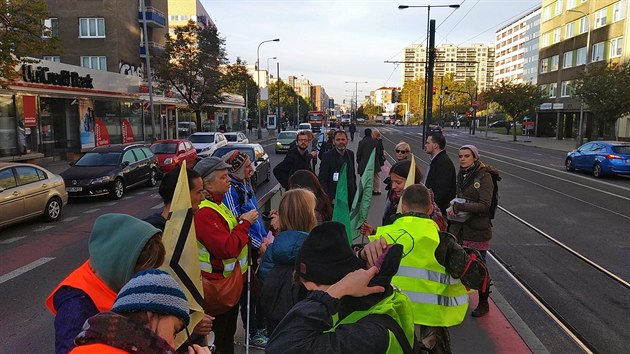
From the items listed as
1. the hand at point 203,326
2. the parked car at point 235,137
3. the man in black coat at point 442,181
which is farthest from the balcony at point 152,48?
the hand at point 203,326

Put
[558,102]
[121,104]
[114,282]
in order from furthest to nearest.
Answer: [558,102]
[121,104]
[114,282]

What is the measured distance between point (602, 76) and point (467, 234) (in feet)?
115

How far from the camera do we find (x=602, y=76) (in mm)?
33438

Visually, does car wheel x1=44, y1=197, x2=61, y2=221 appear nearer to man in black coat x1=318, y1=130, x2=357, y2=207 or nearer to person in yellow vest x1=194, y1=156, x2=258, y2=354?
man in black coat x1=318, y1=130, x2=357, y2=207

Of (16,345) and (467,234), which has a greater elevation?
(467,234)

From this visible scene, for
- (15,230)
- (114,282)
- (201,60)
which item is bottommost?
(15,230)

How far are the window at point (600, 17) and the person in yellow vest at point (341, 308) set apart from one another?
51.4m

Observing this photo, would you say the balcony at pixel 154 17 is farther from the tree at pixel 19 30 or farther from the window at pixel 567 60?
the window at pixel 567 60

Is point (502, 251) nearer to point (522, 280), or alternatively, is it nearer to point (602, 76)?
point (522, 280)

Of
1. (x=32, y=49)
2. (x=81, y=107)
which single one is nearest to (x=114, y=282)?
(x=32, y=49)

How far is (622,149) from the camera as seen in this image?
18.6 meters

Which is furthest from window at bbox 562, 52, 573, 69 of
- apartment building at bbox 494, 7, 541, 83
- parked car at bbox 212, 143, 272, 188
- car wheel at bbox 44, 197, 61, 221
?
apartment building at bbox 494, 7, 541, 83

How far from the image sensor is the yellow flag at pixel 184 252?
2.70 metres

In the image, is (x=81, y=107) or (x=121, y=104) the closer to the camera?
(x=81, y=107)
